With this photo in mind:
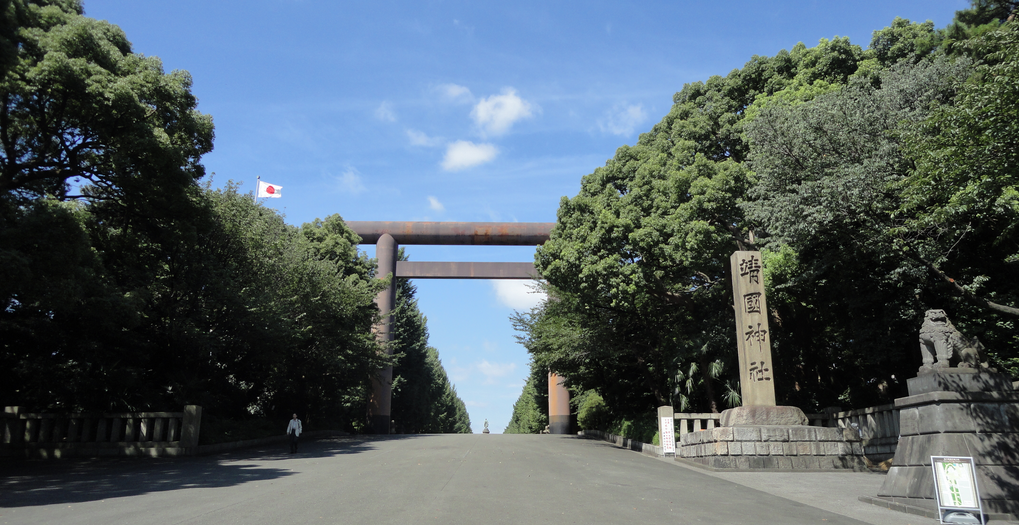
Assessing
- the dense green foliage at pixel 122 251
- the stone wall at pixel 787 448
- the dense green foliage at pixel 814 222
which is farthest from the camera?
the stone wall at pixel 787 448

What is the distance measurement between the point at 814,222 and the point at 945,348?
15.4ft

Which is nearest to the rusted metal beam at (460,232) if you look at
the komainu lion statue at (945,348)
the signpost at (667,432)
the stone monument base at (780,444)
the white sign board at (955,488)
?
the signpost at (667,432)

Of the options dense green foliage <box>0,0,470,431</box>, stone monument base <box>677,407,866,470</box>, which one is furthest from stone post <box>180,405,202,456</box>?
stone monument base <box>677,407,866,470</box>

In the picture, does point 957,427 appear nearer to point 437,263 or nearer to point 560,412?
point 560,412

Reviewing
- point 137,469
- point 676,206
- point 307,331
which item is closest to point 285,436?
point 307,331

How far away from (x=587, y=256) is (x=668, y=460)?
21.0 ft

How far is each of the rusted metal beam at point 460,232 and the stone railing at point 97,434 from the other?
742 inches

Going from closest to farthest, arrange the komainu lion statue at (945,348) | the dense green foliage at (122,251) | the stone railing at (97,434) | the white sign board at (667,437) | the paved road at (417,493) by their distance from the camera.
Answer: the paved road at (417,493), the komainu lion statue at (945,348), the dense green foliage at (122,251), the stone railing at (97,434), the white sign board at (667,437)

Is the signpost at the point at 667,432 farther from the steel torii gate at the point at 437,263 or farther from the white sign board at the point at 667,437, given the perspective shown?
the steel torii gate at the point at 437,263

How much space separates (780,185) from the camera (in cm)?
1427

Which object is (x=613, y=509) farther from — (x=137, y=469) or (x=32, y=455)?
(x=32, y=455)

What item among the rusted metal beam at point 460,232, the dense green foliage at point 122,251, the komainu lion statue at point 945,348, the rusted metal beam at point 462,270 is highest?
the rusted metal beam at point 460,232

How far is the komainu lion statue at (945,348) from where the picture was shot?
8.38m

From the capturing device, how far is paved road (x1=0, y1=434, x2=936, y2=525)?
7035mm
